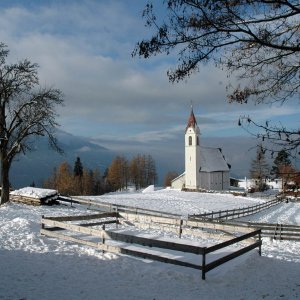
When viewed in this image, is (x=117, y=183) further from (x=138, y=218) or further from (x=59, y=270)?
(x=59, y=270)

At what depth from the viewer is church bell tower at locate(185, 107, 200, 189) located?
299 feet

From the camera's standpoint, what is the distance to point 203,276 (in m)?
11.1

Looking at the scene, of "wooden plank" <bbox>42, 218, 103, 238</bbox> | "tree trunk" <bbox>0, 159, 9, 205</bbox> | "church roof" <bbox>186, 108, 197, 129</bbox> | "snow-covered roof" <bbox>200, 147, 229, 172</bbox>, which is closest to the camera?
"wooden plank" <bbox>42, 218, 103, 238</bbox>

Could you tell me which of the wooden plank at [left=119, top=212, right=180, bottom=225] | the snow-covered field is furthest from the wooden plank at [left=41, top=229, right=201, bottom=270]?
the wooden plank at [left=119, top=212, right=180, bottom=225]

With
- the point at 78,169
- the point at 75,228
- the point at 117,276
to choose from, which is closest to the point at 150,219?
the point at 75,228

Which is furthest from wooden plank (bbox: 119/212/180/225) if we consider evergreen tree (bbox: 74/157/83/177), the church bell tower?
evergreen tree (bbox: 74/157/83/177)

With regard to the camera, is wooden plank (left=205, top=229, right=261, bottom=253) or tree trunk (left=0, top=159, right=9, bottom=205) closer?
wooden plank (left=205, top=229, right=261, bottom=253)

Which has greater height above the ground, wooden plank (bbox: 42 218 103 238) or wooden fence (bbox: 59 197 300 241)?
wooden plank (bbox: 42 218 103 238)

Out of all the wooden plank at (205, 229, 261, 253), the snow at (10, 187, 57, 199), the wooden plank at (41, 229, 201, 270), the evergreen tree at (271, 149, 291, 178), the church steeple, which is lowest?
the wooden plank at (41, 229, 201, 270)

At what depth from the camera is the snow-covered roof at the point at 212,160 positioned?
93.9 meters

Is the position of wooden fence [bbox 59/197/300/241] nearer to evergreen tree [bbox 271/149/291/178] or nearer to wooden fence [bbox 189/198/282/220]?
wooden fence [bbox 189/198/282/220]

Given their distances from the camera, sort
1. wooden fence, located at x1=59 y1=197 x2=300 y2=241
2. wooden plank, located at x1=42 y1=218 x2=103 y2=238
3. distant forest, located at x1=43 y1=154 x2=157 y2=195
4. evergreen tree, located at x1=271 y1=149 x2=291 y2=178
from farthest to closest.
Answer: distant forest, located at x1=43 y1=154 x2=157 y2=195
wooden fence, located at x1=59 y1=197 x2=300 y2=241
wooden plank, located at x1=42 y1=218 x2=103 y2=238
evergreen tree, located at x1=271 y1=149 x2=291 y2=178

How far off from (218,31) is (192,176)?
281 feet

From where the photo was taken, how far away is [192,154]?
303ft
